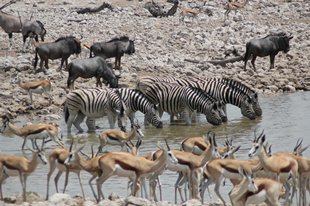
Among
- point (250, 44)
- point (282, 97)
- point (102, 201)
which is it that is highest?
point (250, 44)

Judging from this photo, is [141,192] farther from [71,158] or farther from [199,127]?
[199,127]

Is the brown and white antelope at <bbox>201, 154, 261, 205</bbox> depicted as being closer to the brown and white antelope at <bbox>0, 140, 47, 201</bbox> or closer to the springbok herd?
the springbok herd

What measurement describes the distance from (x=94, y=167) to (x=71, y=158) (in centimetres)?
30

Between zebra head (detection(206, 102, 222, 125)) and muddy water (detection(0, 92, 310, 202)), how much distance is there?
0.14 metres

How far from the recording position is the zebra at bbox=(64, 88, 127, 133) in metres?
19.6

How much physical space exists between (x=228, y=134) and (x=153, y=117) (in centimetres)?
175

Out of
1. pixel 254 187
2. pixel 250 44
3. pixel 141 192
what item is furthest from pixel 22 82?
pixel 254 187

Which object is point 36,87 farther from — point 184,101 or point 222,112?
point 222,112

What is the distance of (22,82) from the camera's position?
2189cm

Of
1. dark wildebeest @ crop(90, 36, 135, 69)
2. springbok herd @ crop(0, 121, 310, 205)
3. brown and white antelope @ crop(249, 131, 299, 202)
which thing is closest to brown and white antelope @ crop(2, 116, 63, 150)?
springbok herd @ crop(0, 121, 310, 205)

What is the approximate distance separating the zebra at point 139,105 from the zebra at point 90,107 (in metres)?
0.23

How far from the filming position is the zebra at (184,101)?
20.2m

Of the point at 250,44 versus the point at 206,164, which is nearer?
the point at 206,164

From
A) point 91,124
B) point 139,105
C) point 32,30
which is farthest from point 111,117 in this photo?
point 32,30
